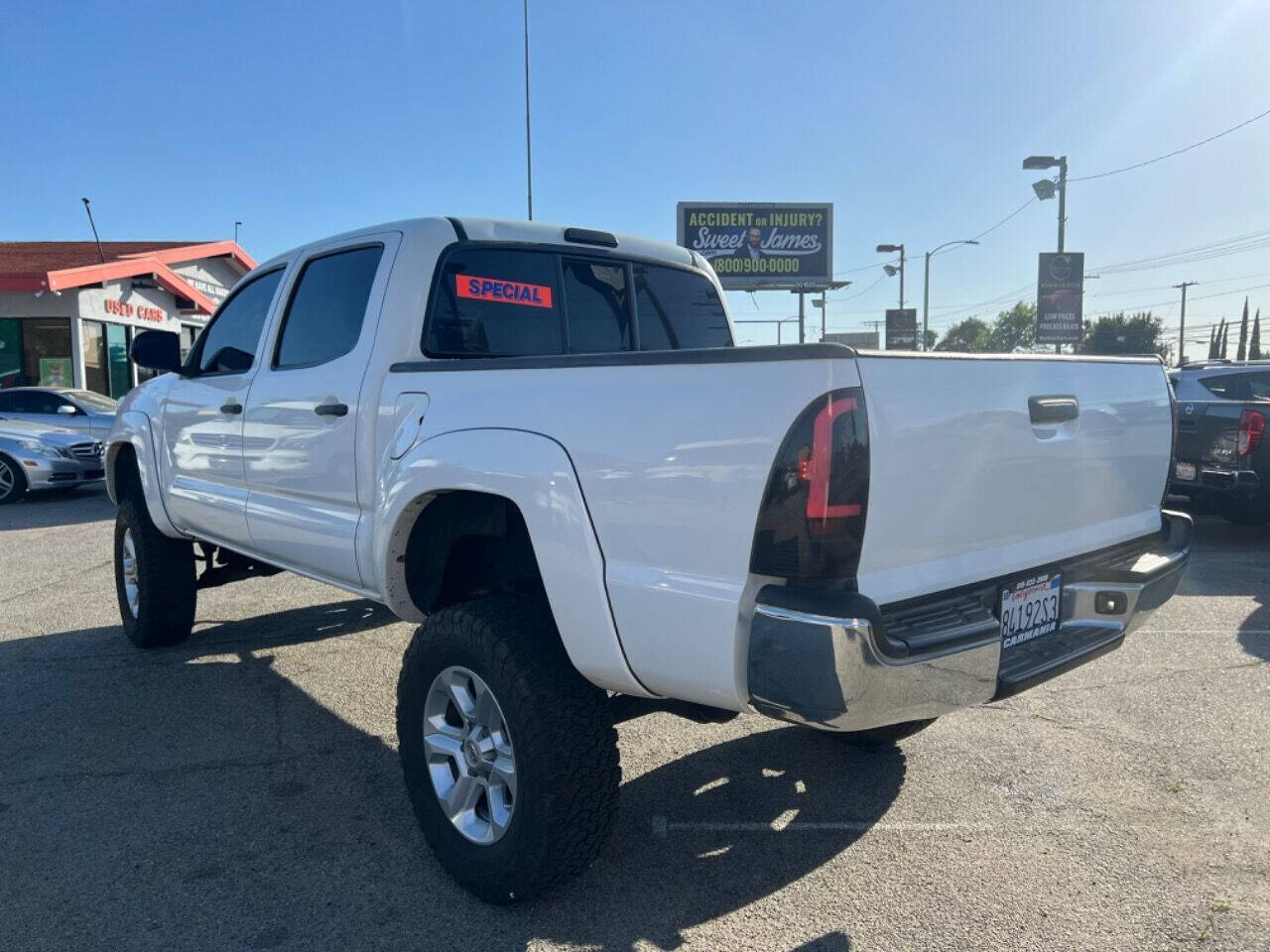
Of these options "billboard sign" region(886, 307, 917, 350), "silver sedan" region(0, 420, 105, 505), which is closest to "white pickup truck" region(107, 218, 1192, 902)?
"silver sedan" region(0, 420, 105, 505)

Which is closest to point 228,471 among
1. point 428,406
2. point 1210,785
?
point 428,406

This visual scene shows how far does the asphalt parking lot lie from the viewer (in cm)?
269

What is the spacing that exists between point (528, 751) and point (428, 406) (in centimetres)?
115

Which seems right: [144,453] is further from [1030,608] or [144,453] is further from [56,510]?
[56,510]

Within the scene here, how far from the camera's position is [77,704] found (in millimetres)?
4527

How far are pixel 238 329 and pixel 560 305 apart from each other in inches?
70.9

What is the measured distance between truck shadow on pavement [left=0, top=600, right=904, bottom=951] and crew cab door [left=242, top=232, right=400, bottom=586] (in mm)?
817

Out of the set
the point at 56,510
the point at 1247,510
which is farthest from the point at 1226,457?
the point at 56,510

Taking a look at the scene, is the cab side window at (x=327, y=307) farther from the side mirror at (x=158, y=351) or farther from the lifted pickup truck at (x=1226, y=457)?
the lifted pickup truck at (x=1226, y=457)

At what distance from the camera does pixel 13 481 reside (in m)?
12.4

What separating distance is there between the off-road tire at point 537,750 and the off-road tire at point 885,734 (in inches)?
56.9

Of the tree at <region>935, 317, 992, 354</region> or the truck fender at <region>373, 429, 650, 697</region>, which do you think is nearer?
the truck fender at <region>373, 429, 650, 697</region>

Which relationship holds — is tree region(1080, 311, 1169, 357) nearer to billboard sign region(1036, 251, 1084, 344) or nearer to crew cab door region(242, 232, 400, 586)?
billboard sign region(1036, 251, 1084, 344)

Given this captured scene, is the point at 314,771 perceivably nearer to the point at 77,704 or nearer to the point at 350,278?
the point at 77,704
